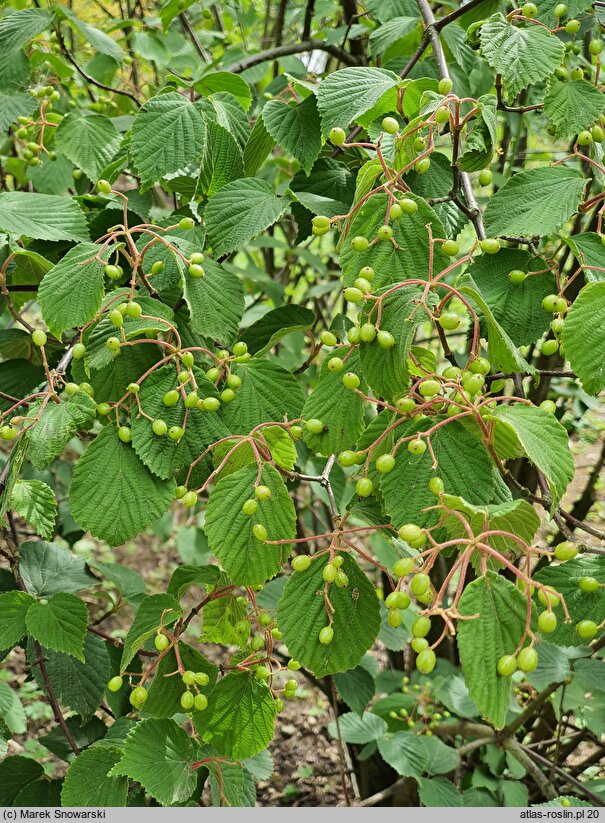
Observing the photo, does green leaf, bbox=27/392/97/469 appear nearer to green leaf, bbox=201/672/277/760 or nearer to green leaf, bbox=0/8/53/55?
green leaf, bbox=201/672/277/760

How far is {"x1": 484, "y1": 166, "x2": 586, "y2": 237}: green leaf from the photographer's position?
0.92 meters

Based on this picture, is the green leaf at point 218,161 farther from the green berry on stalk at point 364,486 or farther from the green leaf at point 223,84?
the green berry on stalk at point 364,486

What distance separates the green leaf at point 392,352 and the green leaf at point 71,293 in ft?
1.30

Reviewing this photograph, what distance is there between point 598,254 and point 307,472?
120 cm

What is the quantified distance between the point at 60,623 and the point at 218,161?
795 mm

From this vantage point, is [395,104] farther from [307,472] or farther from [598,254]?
[307,472]

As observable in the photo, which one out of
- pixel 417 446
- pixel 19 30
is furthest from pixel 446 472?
pixel 19 30

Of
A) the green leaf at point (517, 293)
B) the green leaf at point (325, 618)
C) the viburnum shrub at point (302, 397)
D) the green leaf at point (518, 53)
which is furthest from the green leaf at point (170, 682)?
the green leaf at point (518, 53)

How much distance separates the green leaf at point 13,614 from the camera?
3.61ft

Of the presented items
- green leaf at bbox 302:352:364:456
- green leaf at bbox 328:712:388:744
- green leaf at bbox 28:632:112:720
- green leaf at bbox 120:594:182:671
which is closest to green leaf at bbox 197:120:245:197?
green leaf at bbox 302:352:364:456

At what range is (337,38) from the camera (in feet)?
5.71

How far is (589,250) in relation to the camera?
93 centimetres

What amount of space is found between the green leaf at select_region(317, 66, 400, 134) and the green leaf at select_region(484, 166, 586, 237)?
8.9 inches

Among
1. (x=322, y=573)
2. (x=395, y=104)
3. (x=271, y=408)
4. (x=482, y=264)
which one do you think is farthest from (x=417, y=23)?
(x=322, y=573)
